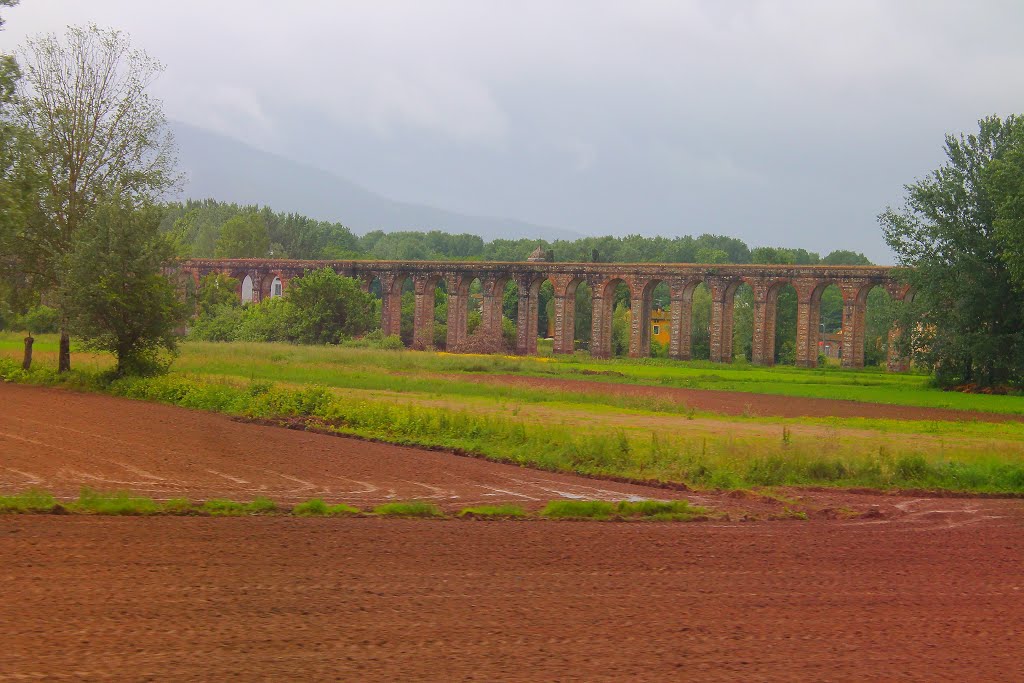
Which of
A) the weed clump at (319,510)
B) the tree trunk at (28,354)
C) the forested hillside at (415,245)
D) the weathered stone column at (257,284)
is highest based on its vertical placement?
the forested hillside at (415,245)

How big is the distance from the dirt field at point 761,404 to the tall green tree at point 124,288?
35.6 feet

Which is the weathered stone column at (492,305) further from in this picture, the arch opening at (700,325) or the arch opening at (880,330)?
the arch opening at (880,330)

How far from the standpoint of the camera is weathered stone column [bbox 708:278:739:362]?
188 ft

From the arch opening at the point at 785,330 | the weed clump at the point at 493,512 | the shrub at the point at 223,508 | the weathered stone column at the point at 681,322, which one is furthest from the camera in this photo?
the arch opening at the point at 785,330

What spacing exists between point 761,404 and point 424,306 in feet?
136

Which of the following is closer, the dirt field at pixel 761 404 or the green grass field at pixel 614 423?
the green grass field at pixel 614 423

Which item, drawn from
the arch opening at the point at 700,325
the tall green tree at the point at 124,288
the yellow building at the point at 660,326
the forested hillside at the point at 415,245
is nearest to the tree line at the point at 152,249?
the tall green tree at the point at 124,288

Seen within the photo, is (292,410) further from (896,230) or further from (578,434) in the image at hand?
(896,230)

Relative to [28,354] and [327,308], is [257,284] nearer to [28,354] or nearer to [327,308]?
[327,308]

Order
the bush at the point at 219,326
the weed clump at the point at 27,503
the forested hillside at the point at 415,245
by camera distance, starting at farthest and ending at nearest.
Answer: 1. the forested hillside at the point at 415,245
2. the bush at the point at 219,326
3. the weed clump at the point at 27,503

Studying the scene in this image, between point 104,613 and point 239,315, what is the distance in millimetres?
56285

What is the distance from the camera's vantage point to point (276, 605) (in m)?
7.53

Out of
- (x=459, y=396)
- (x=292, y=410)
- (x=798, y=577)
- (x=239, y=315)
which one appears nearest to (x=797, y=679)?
(x=798, y=577)

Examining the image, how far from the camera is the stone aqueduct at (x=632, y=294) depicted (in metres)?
53.4
